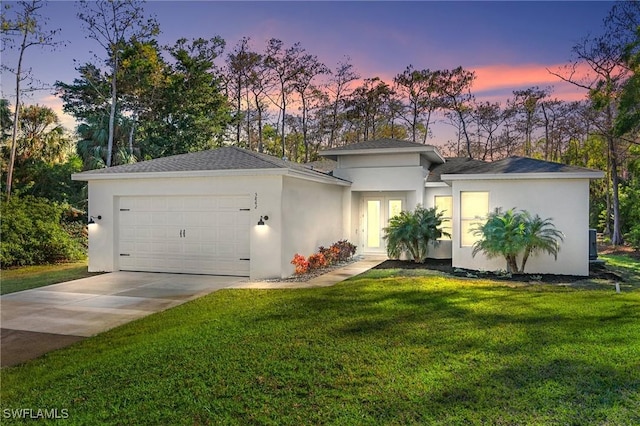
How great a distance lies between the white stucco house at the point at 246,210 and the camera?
10.6m

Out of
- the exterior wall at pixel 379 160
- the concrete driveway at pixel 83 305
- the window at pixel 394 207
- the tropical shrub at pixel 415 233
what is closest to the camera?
the concrete driveway at pixel 83 305

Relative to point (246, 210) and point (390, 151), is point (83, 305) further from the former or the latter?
point (390, 151)

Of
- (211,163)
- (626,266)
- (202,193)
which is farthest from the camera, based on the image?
(626,266)

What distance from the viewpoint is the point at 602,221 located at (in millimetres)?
24297

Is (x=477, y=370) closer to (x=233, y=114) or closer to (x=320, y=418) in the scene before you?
(x=320, y=418)

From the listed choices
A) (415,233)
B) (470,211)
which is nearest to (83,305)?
(415,233)

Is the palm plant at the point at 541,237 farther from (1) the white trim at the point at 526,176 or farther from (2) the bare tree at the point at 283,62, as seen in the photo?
(2) the bare tree at the point at 283,62

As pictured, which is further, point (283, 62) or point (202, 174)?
point (283, 62)

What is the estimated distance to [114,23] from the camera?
1925 cm

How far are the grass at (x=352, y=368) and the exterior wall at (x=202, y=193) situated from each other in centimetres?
320

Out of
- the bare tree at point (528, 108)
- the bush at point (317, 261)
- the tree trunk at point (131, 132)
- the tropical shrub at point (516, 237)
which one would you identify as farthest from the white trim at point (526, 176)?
the bare tree at point (528, 108)

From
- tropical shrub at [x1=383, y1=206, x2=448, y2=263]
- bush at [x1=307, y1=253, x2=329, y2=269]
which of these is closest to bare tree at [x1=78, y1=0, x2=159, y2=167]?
bush at [x1=307, y1=253, x2=329, y2=269]

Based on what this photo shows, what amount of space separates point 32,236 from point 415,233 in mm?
11938

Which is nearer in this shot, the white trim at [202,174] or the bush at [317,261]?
the white trim at [202,174]
